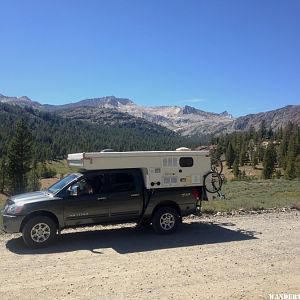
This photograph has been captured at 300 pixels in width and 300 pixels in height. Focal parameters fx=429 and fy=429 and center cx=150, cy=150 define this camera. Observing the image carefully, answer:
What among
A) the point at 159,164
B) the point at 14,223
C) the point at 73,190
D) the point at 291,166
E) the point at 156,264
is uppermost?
the point at 291,166

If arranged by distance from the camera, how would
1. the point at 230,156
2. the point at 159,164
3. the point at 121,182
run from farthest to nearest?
the point at 230,156
the point at 159,164
the point at 121,182

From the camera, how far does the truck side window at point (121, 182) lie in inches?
489

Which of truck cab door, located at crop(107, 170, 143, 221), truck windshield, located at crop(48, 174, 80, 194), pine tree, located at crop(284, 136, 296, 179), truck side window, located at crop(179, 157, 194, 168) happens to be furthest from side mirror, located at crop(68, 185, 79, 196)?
pine tree, located at crop(284, 136, 296, 179)

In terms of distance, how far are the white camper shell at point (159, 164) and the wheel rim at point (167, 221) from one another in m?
0.90

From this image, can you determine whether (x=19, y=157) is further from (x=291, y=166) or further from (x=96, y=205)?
(x=291, y=166)

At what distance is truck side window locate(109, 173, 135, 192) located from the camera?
489 inches

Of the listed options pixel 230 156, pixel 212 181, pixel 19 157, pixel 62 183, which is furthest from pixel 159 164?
pixel 230 156

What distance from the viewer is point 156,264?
9.45 m

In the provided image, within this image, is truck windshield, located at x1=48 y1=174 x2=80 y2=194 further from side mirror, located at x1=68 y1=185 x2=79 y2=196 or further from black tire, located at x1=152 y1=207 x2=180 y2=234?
black tire, located at x1=152 y1=207 x2=180 y2=234

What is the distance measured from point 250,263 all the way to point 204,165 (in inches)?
186

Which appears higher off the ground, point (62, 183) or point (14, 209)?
point (62, 183)

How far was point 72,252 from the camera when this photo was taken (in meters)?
10.6

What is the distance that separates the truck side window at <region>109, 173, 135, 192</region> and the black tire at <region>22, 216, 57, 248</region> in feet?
6.71

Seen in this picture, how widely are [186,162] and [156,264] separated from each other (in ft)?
15.4
